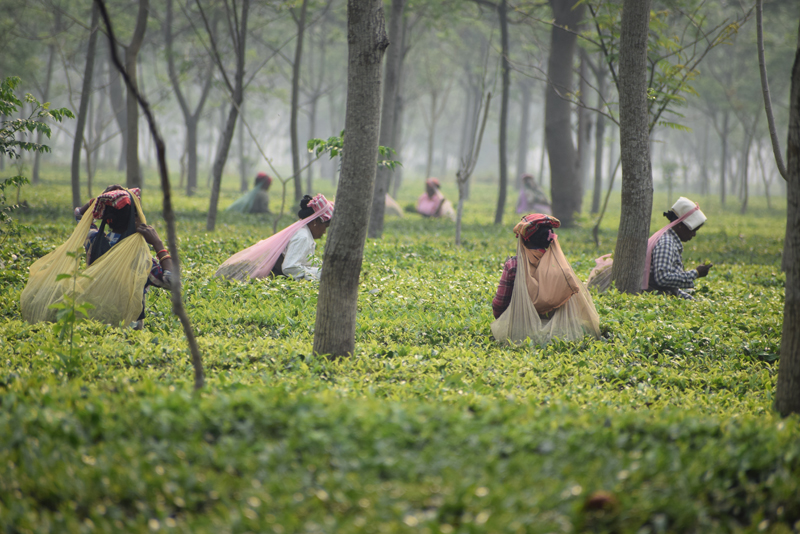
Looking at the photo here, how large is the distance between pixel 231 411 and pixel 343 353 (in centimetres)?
182

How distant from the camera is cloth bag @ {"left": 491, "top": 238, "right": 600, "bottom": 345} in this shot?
5.48 meters

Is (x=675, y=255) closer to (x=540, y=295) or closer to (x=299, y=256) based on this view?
(x=540, y=295)

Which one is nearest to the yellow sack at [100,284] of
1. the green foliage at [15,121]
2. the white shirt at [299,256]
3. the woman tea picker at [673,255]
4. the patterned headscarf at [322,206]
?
the green foliage at [15,121]

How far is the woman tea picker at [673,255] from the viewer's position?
23.2ft

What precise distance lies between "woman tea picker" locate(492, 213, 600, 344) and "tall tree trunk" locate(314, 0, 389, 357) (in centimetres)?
176

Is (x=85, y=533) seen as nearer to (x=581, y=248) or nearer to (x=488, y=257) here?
(x=488, y=257)

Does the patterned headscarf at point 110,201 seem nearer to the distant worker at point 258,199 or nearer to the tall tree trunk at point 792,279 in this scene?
the tall tree trunk at point 792,279

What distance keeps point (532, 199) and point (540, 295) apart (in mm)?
Result: 13193

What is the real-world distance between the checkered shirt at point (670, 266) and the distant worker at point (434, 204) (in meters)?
9.18

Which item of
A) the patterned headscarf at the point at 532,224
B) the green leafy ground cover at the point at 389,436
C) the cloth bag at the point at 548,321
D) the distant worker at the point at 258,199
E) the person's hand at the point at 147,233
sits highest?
the distant worker at the point at 258,199

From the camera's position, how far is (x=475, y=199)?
25.3 meters

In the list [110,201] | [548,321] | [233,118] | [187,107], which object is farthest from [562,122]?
[187,107]

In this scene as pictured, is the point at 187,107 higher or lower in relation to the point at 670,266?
higher

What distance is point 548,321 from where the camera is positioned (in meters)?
5.68
